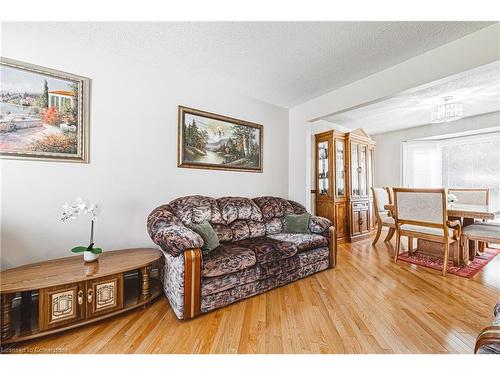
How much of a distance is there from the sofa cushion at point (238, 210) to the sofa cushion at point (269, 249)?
37 centimetres

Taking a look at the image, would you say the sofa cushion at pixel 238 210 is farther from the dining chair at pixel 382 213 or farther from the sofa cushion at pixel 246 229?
the dining chair at pixel 382 213

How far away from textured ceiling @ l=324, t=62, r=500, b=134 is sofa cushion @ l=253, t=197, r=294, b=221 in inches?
64.6

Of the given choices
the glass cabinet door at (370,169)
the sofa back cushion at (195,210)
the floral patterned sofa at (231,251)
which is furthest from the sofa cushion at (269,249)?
the glass cabinet door at (370,169)

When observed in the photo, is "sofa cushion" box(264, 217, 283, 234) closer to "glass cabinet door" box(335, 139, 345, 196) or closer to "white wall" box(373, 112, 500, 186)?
"glass cabinet door" box(335, 139, 345, 196)

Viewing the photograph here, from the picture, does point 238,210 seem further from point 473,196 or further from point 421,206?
point 473,196

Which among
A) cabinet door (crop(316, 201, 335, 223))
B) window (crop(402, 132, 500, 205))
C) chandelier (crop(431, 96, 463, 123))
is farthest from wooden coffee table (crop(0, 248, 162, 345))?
window (crop(402, 132, 500, 205))

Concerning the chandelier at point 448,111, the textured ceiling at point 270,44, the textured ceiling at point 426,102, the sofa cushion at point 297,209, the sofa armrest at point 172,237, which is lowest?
the sofa armrest at point 172,237

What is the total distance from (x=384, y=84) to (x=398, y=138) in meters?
3.50

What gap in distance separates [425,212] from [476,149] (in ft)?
10.8

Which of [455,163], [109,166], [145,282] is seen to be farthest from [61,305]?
[455,163]

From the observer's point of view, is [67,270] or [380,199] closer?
[67,270]

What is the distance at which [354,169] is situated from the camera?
4.17m

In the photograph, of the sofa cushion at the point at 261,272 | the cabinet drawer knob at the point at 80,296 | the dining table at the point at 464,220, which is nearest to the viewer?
the cabinet drawer knob at the point at 80,296

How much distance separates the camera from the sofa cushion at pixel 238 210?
2.66 meters
